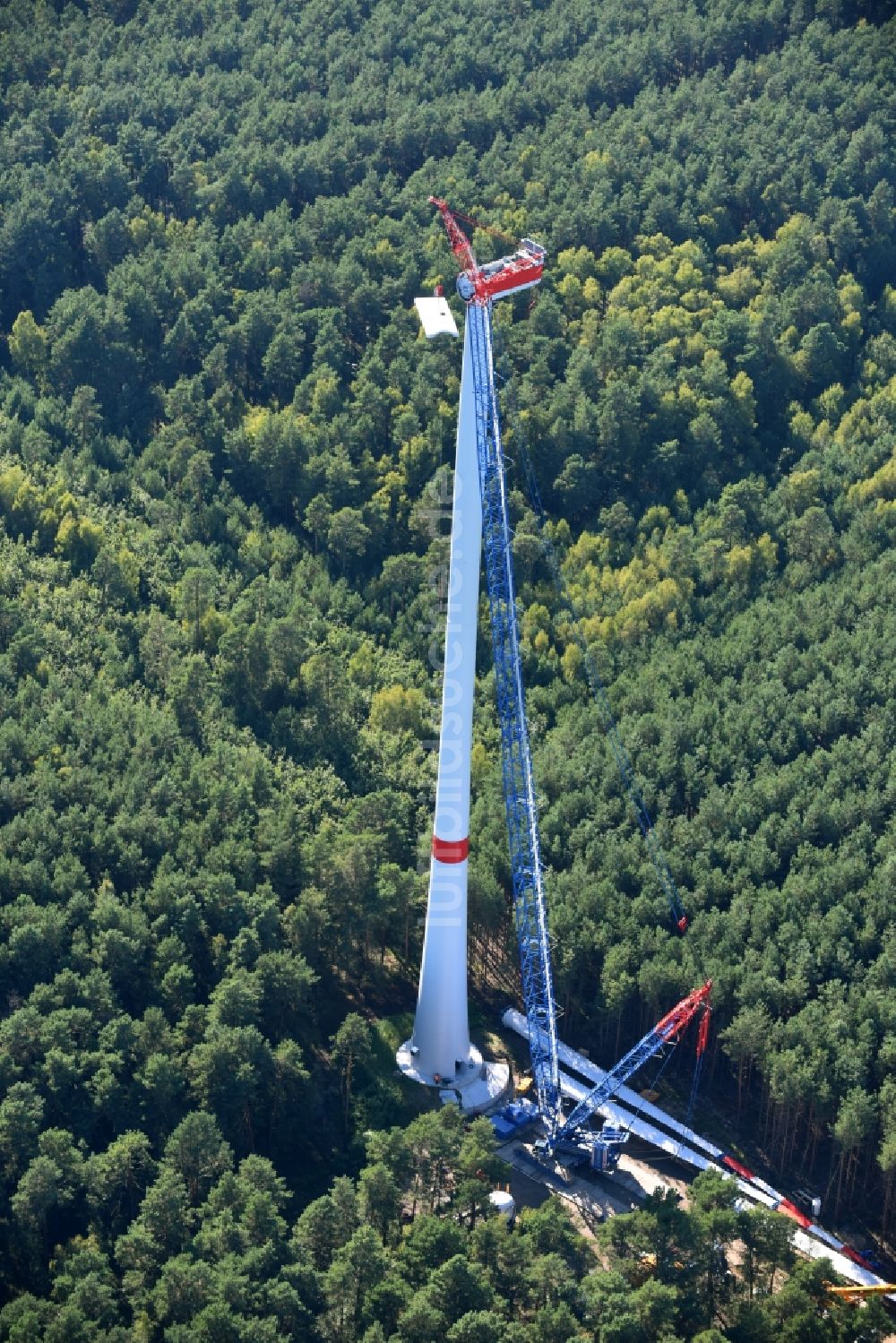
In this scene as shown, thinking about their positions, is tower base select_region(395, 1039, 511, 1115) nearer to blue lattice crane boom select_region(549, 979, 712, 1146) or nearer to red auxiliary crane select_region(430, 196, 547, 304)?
blue lattice crane boom select_region(549, 979, 712, 1146)

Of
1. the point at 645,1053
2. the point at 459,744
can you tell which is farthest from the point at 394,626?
the point at 645,1053

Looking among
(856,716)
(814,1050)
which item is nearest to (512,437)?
(856,716)

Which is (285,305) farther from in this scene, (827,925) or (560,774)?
(827,925)

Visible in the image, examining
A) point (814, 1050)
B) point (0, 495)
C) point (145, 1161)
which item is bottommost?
point (814, 1050)

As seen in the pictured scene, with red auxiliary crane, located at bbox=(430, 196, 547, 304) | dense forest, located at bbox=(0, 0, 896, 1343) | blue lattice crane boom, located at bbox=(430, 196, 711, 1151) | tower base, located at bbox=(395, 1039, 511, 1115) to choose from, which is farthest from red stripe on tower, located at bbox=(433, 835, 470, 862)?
red auxiliary crane, located at bbox=(430, 196, 547, 304)

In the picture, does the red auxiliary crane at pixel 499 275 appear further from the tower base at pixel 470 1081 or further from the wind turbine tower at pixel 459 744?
the tower base at pixel 470 1081

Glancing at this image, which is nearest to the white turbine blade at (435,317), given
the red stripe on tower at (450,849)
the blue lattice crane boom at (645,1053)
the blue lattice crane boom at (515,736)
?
the blue lattice crane boom at (515,736)

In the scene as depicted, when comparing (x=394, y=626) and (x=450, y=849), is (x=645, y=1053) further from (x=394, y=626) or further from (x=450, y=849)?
(x=394, y=626)
